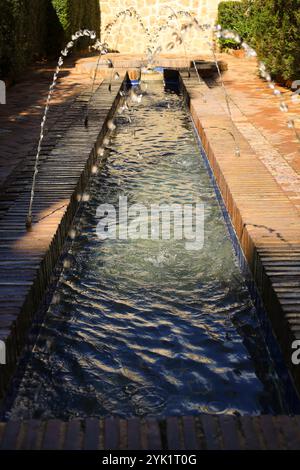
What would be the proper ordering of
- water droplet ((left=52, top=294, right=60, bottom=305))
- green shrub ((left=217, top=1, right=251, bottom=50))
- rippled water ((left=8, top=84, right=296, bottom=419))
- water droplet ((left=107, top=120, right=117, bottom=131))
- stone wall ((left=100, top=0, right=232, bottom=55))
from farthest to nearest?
stone wall ((left=100, top=0, right=232, bottom=55))
green shrub ((left=217, top=1, right=251, bottom=50))
water droplet ((left=107, top=120, right=117, bottom=131))
water droplet ((left=52, top=294, right=60, bottom=305))
rippled water ((left=8, top=84, right=296, bottom=419))

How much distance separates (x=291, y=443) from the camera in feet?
6.09

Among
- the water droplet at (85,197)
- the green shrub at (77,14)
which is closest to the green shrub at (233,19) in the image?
the green shrub at (77,14)

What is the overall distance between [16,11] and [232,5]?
6358 millimetres

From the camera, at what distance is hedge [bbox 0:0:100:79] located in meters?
9.66

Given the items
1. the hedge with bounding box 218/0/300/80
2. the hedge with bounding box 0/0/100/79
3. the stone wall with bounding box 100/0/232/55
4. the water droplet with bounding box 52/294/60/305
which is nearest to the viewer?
the water droplet with bounding box 52/294/60/305

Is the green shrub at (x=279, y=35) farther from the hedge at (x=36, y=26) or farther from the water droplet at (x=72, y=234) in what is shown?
the water droplet at (x=72, y=234)

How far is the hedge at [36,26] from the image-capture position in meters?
9.66

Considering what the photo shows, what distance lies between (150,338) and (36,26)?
10217mm

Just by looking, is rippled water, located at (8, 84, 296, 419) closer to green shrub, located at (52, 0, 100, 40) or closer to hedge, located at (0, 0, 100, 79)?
hedge, located at (0, 0, 100, 79)

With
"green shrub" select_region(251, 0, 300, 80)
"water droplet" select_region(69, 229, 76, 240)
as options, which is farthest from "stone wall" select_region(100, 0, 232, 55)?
"water droplet" select_region(69, 229, 76, 240)

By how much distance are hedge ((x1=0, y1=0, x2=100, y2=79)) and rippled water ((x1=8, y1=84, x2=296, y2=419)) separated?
6070 mm

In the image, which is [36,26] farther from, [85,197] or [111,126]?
[85,197]
